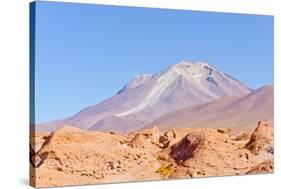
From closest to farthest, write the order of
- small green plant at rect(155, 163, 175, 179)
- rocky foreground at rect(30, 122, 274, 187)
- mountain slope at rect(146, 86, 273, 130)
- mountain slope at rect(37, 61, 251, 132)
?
rocky foreground at rect(30, 122, 274, 187) < mountain slope at rect(37, 61, 251, 132) < small green plant at rect(155, 163, 175, 179) < mountain slope at rect(146, 86, 273, 130)

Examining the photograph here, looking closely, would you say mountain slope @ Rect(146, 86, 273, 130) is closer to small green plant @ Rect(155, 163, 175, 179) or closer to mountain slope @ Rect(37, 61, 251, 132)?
mountain slope @ Rect(37, 61, 251, 132)

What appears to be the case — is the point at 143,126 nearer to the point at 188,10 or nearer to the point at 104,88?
the point at 104,88

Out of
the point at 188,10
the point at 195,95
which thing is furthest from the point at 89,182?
the point at 188,10

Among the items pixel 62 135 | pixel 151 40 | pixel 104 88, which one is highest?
pixel 151 40

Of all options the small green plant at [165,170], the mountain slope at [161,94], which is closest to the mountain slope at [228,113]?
the mountain slope at [161,94]

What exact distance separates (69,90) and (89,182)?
1044 millimetres

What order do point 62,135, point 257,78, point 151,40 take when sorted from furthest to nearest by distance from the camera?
point 257,78
point 151,40
point 62,135

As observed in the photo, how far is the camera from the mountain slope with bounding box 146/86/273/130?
925 cm

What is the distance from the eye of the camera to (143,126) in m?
9.15

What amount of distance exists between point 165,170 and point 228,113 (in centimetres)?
113

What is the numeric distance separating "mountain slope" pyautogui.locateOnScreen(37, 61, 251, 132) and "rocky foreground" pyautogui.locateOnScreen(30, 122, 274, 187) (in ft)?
0.53

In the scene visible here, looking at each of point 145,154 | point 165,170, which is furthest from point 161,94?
point 165,170

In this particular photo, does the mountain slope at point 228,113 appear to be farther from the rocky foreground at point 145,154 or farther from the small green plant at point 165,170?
the small green plant at point 165,170

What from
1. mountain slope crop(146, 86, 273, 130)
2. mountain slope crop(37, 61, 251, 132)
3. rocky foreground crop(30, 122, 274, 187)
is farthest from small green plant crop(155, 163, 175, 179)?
mountain slope crop(37, 61, 251, 132)
